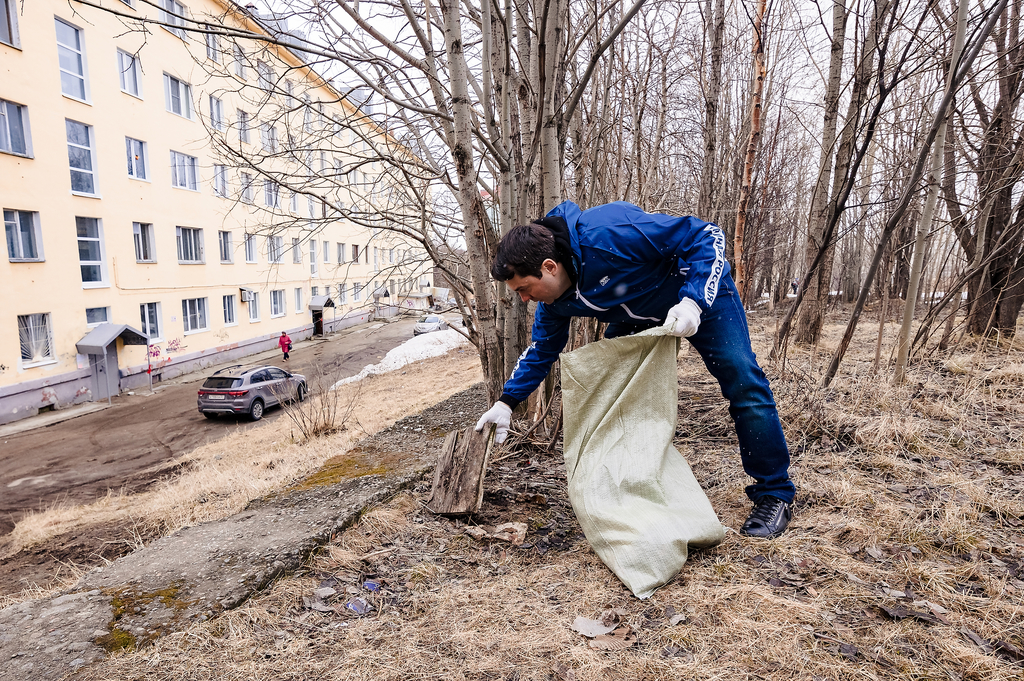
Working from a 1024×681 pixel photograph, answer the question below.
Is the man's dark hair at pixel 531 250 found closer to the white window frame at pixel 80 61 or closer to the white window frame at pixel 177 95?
the white window frame at pixel 80 61

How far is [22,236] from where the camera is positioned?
12.1m

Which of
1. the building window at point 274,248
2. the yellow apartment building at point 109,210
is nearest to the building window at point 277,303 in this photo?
the building window at point 274,248

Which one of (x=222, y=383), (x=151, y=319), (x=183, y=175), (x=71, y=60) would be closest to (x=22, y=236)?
(x=151, y=319)

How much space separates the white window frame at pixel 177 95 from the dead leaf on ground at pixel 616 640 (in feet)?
63.8

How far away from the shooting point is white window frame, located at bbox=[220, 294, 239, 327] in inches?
760

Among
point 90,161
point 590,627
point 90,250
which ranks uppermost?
point 90,161

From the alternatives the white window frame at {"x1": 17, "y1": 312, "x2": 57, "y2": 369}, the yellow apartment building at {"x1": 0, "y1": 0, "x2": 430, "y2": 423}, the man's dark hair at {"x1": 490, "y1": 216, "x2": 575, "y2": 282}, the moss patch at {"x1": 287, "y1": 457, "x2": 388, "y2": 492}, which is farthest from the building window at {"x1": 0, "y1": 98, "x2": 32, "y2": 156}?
the man's dark hair at {"x1": 490, "y1": 216, "x2": 575, "y2": 282}

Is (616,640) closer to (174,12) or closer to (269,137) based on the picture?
(269,137)

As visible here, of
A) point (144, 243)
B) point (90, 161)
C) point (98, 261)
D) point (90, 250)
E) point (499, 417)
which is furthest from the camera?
point (144, 243)

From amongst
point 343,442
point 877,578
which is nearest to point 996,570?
point 877,578

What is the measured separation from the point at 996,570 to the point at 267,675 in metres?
2.52

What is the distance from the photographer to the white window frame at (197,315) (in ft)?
56.4

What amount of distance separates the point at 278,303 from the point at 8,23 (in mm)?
12625

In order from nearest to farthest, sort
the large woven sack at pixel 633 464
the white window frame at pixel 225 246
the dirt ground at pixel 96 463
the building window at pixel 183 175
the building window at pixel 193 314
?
1. the large woven sack at pixel 633 464
2. the dirt ground at pixel 96 463
3. the building window at pixel 183 175
4. the building window at pixel 193 314
5. the white window frame at pixel 225 246
